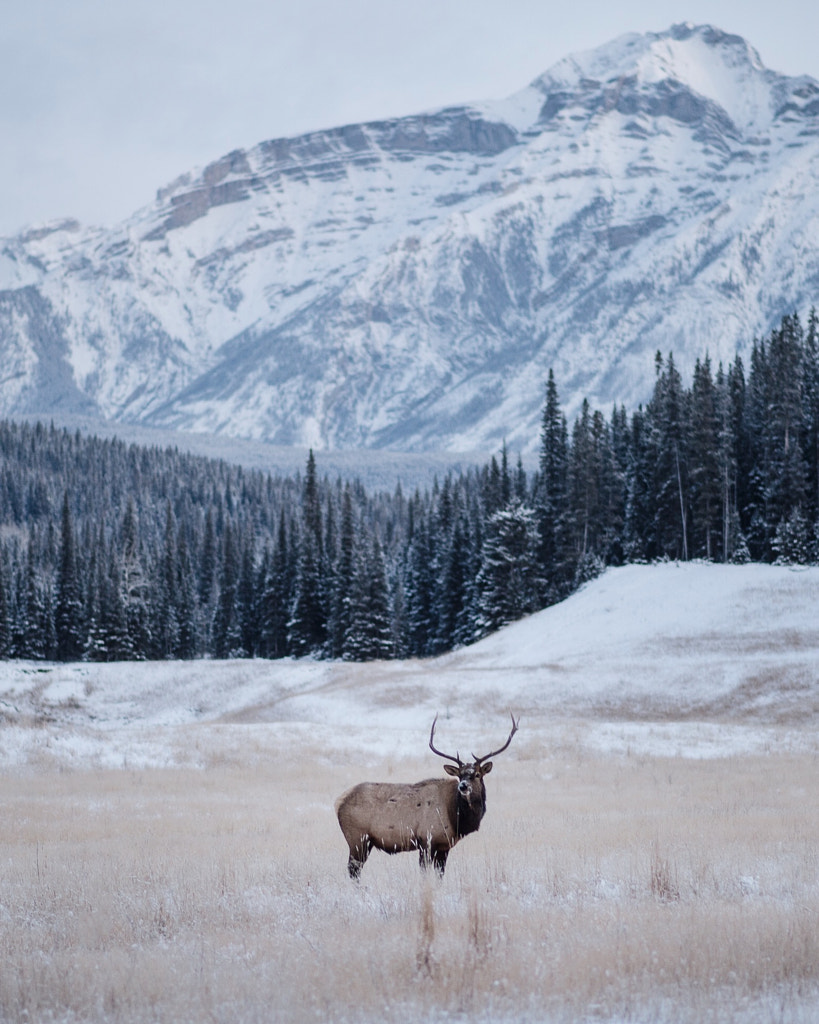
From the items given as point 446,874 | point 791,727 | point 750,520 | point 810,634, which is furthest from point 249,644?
point 446,874

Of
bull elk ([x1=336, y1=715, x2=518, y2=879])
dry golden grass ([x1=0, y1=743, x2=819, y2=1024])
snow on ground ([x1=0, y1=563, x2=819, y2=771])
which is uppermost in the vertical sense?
bull elk ([x1=336, y1=715, x2=518, y2=879])

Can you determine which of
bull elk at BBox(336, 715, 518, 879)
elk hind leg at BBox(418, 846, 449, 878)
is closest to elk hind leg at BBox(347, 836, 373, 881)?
bull elk at BBox(336, 715, 518, 879)

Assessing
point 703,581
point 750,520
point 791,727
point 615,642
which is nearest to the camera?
point 791,727

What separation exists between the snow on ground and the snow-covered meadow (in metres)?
0.33

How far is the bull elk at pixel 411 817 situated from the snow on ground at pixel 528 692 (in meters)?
17.6

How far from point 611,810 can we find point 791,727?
19233mm

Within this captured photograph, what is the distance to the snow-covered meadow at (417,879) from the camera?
26.3ft

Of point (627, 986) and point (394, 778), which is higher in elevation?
point (627, 986)

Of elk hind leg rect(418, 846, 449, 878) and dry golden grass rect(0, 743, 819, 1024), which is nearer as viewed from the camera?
dry golden grass rect(0, 743, 819, 1024)

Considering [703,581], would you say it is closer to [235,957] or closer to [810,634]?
[810,634]

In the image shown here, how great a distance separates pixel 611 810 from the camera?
19062 millimetres

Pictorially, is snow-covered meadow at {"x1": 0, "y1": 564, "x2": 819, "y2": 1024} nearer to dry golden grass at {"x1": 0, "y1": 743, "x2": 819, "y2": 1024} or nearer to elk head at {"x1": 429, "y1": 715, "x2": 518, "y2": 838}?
dry golden grass at {"x1": 0, "y1": 743, "x2": 819, "y2": 1024}

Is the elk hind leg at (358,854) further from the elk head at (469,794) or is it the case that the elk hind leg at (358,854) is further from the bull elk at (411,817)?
the elk head at (469,794)

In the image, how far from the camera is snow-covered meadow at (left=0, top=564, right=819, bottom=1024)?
8.01 m
